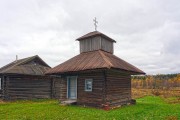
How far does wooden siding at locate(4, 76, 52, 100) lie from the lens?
1110 inches

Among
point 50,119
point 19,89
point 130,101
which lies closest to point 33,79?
point 19,89

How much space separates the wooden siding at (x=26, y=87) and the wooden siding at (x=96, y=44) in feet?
26.6

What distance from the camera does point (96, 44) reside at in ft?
80.7

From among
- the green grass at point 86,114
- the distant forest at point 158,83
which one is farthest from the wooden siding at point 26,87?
the distant forest at point 158,83

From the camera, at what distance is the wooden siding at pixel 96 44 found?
24438 mm

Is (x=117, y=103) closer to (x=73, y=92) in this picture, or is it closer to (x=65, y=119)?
(x=73, y=92)

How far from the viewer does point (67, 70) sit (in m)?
22.1

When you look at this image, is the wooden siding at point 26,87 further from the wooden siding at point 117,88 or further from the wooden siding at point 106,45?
the wooden siding at point 117,88

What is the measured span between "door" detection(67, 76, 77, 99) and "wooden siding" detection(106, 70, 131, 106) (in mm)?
4126

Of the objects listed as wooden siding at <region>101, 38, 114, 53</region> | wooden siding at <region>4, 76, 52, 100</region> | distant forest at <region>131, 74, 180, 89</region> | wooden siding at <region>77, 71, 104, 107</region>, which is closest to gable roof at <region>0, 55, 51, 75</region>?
wooden siding at <region>4, 76, 52, 100</region>

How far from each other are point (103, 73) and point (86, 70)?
4.93 feet

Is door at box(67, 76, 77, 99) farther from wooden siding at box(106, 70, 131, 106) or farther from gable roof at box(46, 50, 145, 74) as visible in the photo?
wooden siding at box(106, 70, 131, 106)

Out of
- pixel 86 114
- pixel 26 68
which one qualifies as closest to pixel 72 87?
pixel 86 114

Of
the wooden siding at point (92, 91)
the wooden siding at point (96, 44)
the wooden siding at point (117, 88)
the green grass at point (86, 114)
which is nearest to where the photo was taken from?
the green grass at point (86, 114)
